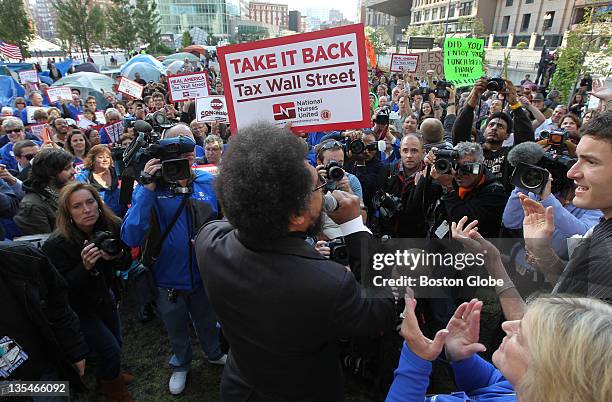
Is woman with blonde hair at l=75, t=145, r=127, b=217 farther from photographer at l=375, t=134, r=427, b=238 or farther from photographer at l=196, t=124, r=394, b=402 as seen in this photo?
photographer at l=196, t=124, r=394, b=402

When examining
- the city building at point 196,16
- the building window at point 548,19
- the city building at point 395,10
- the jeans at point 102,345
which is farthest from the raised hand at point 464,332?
the city building at point 196,16

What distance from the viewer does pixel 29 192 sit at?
10.3 feet

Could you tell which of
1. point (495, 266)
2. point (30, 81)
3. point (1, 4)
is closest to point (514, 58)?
point (30, 81)

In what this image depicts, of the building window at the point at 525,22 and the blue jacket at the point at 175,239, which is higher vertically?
the building window at the point at 525,22

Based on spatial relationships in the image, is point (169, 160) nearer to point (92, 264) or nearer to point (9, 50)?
point (92, 264)

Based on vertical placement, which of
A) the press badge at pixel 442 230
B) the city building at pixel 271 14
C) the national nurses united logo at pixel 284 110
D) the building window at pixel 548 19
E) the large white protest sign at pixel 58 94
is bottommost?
the press badge at pixel 442 230

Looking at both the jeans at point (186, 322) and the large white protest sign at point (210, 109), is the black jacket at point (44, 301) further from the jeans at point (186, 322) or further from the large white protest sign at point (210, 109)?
the large white protest sign at point (210, 109)

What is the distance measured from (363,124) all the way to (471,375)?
5.69 feet

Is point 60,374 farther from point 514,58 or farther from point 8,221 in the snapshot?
point 514,58

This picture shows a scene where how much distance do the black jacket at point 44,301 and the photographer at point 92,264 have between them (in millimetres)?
265

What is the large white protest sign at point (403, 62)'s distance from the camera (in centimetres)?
1051

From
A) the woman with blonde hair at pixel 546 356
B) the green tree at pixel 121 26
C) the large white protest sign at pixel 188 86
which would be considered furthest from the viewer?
the green tree at pixel 121 26

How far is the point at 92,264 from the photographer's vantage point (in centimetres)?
238

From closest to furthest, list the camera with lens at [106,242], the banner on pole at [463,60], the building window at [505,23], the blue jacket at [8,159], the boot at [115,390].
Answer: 1. the camera with lens at [106,242]
2. the boot at [115,390]
3. the blue jacket at [8,159]
4. the banner on pole at [463,60]
5. the building window at [505,23]
